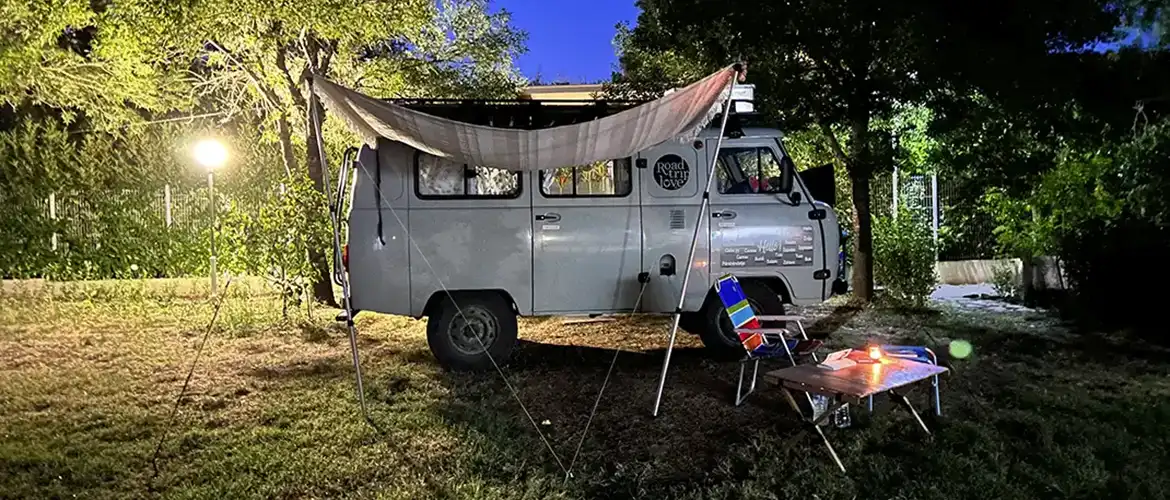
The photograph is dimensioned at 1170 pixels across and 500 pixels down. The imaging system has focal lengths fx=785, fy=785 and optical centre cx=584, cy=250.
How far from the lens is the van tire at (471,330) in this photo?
6.71 meters

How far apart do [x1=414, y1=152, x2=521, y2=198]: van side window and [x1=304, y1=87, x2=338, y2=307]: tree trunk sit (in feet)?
10.3

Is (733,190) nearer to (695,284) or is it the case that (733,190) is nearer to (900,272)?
(695,284)

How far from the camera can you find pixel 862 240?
10.1 m

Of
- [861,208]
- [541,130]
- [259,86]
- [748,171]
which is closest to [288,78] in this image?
[259,86]

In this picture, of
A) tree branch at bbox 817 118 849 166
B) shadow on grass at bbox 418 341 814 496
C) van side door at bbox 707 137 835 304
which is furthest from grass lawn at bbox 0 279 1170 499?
tree branch at bbox 817 118 849 166

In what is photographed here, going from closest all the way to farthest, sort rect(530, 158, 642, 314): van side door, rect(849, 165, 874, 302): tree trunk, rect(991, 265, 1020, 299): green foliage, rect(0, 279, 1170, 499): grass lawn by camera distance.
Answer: rect(0, 279, 1170, 499): grass lawn < rect(530, 158, 642, 314): van side door < rect(849, 165, 874, 302): tree trunk < rect(991, 265, 1020, 299): green foliage

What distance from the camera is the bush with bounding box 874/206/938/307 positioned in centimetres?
995

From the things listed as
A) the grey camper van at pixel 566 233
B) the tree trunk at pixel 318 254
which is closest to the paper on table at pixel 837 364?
the grey camper van at pixel 566 233

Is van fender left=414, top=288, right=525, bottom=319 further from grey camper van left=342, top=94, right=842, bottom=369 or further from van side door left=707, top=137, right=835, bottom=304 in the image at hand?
van side door left=707, top=137, right=835, bottom=304

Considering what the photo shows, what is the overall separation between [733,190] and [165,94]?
8.51 meters

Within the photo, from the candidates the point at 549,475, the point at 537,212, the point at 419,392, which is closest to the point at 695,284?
the point at 537,212

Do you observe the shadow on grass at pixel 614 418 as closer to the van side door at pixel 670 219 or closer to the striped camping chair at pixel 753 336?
the striped camping chair at pixel 753 336

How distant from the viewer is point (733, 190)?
679 cm

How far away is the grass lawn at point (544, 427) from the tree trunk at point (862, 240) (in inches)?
80.2
